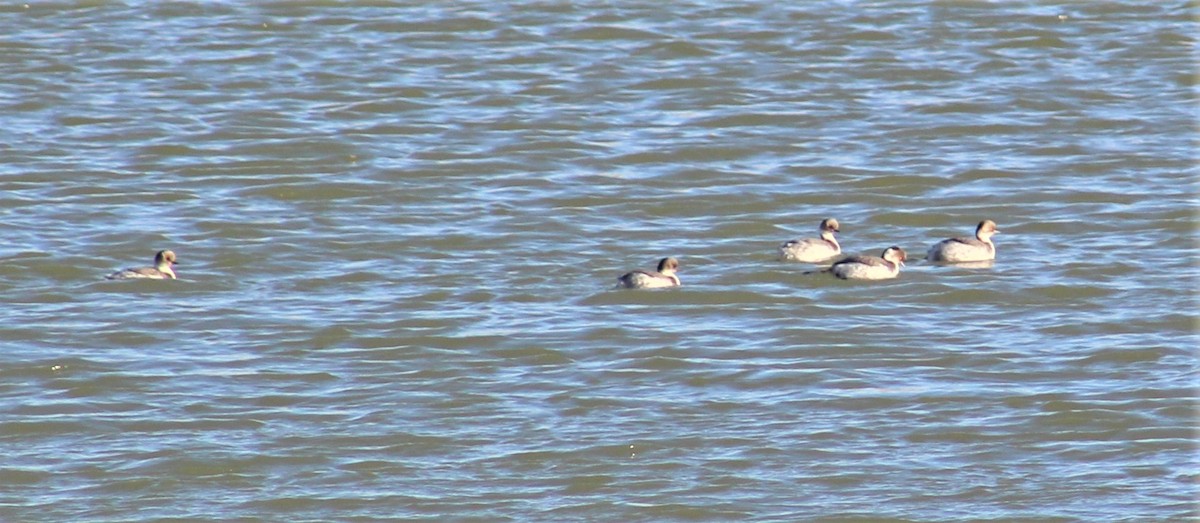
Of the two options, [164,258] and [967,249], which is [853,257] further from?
[164,258]

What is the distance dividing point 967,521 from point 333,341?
173 inches

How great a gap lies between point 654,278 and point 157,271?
311cm

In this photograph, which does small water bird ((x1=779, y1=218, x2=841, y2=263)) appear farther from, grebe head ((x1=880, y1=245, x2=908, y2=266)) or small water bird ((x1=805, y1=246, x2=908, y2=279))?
grebe head ((x1=880, y1=245, x2=908, y2=266))

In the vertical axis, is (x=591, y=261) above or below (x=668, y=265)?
below

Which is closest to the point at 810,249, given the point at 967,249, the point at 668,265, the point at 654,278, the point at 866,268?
the point at 866,268

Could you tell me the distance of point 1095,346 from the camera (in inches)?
512

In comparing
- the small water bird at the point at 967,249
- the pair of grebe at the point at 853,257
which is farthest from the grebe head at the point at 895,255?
the small water bird at the point at 967,249

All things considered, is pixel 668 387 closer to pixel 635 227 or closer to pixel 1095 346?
pixel 1095 346

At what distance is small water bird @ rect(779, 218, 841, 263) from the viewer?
15.0 meters

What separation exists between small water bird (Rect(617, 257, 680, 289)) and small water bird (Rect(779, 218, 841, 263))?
0.97 metres

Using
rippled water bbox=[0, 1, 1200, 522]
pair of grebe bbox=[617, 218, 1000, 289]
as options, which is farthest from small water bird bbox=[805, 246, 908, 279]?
rippled water bbox=[0, 1, 1200, 522]

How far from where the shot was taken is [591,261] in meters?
15.1

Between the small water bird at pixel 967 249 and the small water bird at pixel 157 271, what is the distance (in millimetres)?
4870

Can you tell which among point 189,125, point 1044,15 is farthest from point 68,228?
point 1044,15
